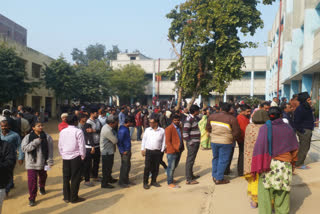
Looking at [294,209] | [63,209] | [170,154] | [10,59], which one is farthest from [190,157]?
[10,59]

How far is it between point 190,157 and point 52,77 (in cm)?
2154

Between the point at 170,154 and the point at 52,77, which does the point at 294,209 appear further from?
the point at 52,77

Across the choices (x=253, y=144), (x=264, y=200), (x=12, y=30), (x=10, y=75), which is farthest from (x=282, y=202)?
(x=12, y=30)

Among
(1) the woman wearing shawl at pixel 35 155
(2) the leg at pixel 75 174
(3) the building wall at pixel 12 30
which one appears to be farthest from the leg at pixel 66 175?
(3) the building wall at pixel 12 30

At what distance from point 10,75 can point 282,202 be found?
18.1 meters

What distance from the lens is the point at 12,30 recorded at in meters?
35.0

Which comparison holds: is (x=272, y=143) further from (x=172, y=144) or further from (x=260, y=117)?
(x=172, y=144)

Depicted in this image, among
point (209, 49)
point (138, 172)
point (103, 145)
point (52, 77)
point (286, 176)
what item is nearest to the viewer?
point (286, 176)

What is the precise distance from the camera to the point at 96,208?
5.16m

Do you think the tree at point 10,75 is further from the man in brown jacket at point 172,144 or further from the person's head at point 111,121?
the man in brown jacket at point 172,144

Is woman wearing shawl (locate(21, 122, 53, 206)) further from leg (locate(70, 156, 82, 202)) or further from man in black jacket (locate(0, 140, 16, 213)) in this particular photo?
man in black jacket (locate(0, 140, 16, 213))

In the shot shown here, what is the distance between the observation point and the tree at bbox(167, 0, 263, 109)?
37.3ft

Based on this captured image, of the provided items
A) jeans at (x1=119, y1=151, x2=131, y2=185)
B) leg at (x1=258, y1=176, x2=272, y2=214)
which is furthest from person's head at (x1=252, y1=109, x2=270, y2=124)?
jeans at (x1=119, y1=151, x2=131, y2=185)

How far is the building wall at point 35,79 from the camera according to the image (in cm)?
2359
